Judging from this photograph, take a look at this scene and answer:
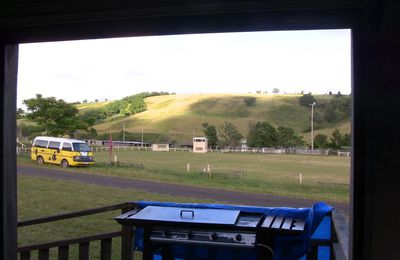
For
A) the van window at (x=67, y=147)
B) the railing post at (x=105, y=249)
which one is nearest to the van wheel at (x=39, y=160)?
the van window at (x=67, y=147)

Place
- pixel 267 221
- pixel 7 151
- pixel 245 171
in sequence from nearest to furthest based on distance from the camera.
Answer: pixel 7 151
pixel 267 221
pixel 245 171

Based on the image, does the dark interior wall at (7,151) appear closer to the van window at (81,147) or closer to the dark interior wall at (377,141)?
the dark interior wall at (377,141)

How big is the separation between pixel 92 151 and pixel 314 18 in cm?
272

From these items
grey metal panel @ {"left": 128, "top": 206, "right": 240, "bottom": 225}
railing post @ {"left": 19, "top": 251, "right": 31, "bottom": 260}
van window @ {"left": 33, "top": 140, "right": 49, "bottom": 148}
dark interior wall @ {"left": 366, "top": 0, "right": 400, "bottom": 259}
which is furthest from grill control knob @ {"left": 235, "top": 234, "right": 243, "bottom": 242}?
van window @ {"left": 33, "top": 140, "right": 49, "bottom": 148}

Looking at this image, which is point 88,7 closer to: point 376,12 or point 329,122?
point 376,12

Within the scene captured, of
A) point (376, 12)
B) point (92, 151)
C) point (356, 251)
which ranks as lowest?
point (356, 251)

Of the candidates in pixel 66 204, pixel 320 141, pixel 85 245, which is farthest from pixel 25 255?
pixel 320 141

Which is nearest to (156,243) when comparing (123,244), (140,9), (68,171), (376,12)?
(123,244)

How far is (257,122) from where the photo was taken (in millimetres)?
2695

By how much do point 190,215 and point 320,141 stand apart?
3.05ft

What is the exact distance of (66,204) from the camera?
3.95 m

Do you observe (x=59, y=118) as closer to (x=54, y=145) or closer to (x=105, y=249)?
(x=54, y=145)

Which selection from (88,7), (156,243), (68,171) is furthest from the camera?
(68,171)

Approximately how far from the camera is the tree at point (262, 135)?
265cm
